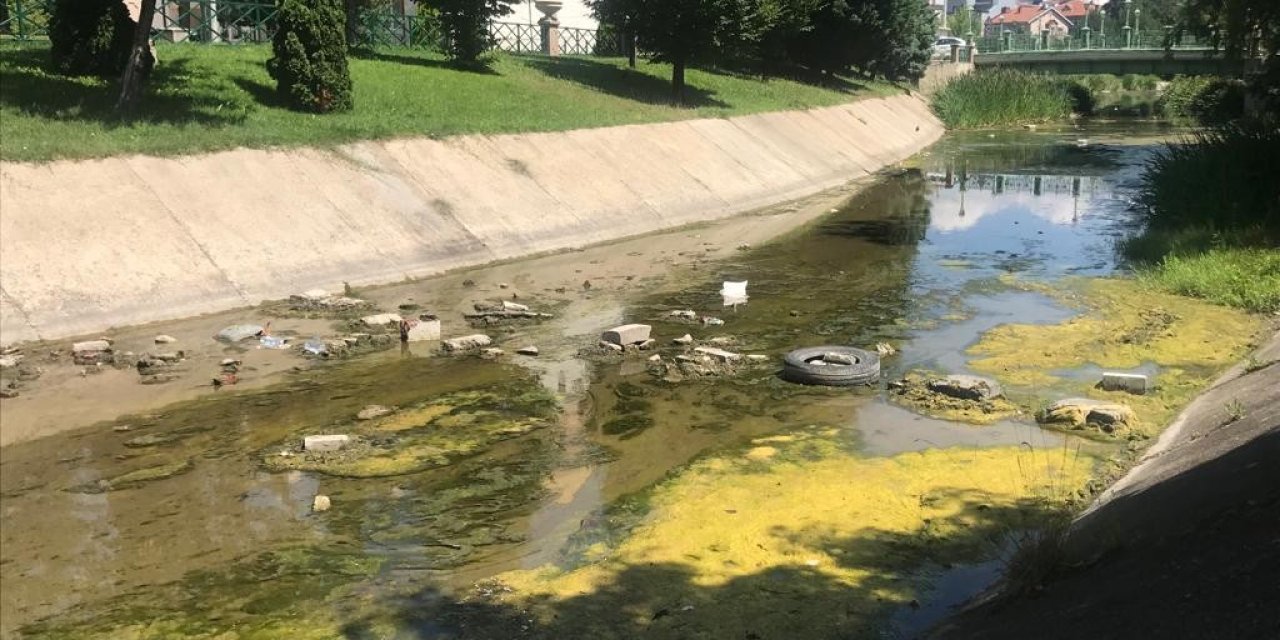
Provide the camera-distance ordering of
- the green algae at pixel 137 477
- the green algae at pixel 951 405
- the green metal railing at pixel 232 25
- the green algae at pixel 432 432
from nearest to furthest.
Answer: the green algae at pixel 137 477, the green algae at pixel 432 432, the green algae at pixel 951 405, the green metal railing at pixel 232 25

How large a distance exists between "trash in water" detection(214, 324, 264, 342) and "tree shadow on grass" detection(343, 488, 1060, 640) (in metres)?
7.59

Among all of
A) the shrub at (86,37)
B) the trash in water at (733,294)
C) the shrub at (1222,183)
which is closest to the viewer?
the trash in water at (733,294)

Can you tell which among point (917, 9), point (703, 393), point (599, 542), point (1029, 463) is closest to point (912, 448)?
point (1029, 463)

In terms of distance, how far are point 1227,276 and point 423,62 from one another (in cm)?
2445

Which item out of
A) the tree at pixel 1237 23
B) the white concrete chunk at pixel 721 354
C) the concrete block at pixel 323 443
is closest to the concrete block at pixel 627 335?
the white concrete chunk at pixel 721 354

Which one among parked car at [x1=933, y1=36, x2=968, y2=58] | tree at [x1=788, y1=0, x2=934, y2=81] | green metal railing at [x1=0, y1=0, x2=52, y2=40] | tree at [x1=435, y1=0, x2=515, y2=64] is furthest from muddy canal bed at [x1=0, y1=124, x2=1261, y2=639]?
parked car at [x1=933, y1=36, x2=968, y2=58]

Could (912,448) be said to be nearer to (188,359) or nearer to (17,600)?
(17,600)

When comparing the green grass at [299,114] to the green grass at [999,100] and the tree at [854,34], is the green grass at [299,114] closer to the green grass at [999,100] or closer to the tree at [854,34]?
the tree at [854,34]

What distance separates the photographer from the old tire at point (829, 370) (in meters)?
12.0

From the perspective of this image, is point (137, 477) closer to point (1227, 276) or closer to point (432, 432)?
point (432, 432)

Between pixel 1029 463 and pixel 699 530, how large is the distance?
3230 millimetres

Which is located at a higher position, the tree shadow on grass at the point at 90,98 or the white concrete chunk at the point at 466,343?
the tree shadow on grass at the point at 90,98

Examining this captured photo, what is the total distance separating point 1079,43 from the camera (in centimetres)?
7519

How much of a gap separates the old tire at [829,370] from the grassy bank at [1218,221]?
646cm
